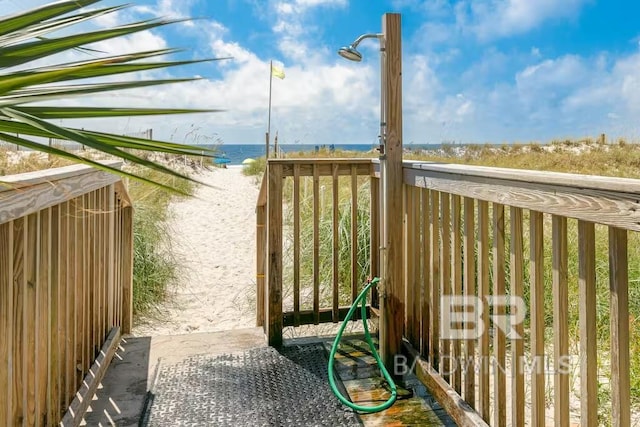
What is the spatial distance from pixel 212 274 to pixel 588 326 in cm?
403

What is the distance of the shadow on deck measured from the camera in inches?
79.7

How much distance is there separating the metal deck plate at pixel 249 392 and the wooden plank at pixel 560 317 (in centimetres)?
89

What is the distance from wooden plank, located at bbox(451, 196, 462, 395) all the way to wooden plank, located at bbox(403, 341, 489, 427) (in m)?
0.06

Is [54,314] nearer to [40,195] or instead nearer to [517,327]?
[40,195]

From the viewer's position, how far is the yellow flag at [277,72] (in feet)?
23.9

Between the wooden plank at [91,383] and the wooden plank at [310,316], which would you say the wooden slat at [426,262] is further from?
the wooden plank at [91,383]

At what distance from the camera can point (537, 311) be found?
144 centimetres

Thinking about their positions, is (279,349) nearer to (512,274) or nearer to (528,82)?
(512,274)

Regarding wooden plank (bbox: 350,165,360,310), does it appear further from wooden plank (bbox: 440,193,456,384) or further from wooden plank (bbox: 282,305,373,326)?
wooden plank (bbox: 440,193,456,384)

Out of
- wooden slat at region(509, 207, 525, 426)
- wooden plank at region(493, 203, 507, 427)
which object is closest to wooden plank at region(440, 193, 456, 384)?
wooden plank at region(493, 203, 507, 427)

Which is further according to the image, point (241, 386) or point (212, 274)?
point (212, 274)

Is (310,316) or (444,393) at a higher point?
(310,316)

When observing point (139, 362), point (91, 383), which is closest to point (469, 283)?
point (91, 383)

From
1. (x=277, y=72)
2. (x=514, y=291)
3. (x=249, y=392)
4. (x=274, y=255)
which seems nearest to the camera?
(x=514, y=291)
